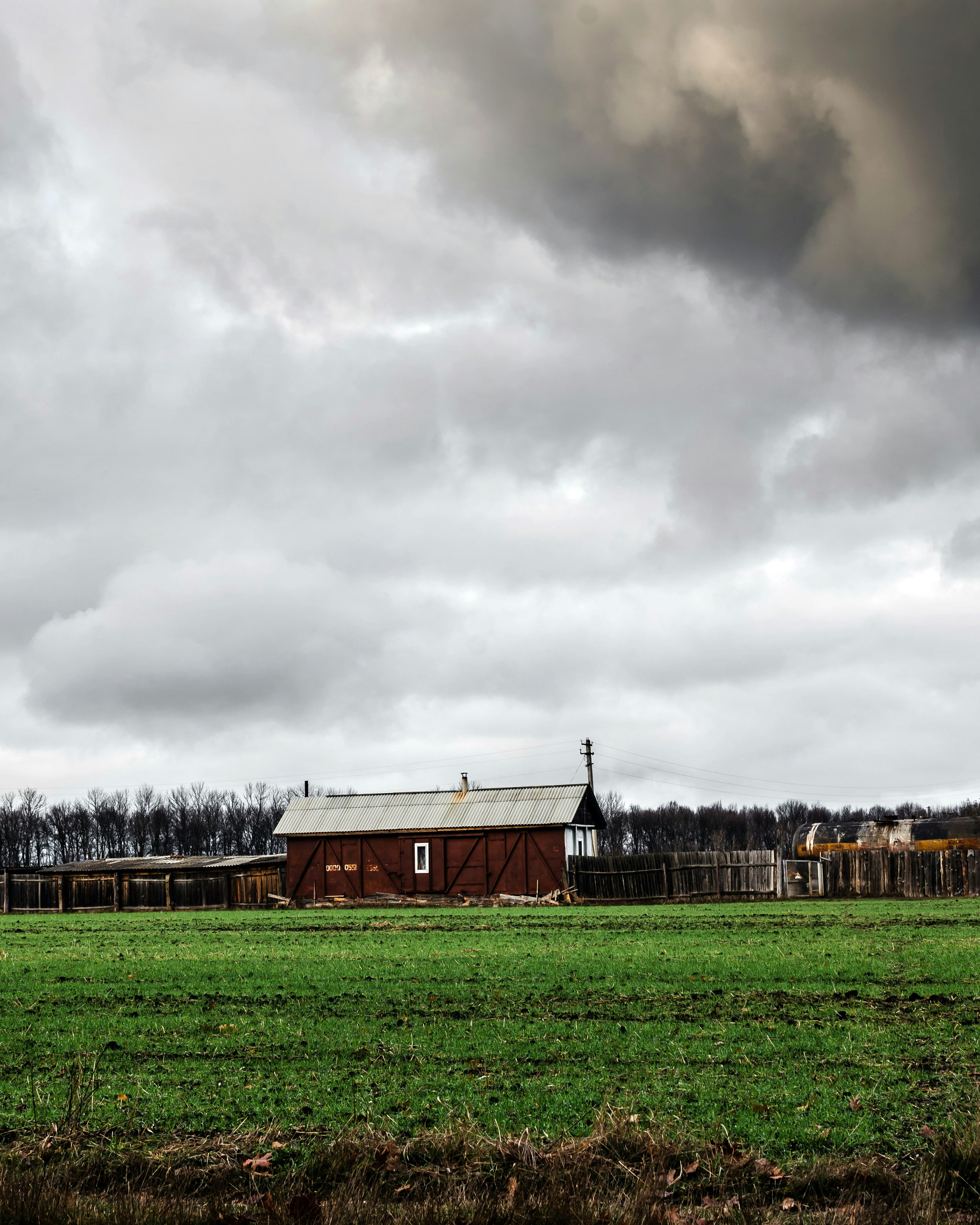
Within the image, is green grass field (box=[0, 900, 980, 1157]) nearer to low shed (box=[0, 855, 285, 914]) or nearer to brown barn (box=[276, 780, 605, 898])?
low shed (box=[0, 855, 285, 914])

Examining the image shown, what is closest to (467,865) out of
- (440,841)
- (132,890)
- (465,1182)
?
(440,841)

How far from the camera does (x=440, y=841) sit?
46406mm

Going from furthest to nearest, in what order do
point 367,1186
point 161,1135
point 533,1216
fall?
point 161,1135 → point 367,1186 → point 533,1216

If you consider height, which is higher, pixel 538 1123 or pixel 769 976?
pixel 538 1123

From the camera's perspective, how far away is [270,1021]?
877 centimetres

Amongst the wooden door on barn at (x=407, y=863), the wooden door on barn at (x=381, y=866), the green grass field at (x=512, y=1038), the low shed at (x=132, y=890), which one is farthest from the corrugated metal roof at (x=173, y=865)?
the green grass field at (x=512, y=1038)

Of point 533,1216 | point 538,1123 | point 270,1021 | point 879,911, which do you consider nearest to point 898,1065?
point 538,1123

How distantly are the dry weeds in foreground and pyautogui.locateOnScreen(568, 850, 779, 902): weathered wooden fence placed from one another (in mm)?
34696

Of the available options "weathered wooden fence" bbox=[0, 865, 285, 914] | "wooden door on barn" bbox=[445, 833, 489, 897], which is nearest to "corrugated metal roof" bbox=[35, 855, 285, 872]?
Result: "weathered wooden fence" bbox=[0, 865, 285, 914]

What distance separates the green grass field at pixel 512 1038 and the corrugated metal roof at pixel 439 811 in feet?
95.6

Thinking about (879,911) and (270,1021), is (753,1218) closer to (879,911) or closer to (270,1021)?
(270,1021)

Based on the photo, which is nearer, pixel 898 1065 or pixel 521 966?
pixel 898 1065

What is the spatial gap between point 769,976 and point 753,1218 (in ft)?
25.1

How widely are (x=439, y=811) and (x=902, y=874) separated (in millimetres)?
19796
